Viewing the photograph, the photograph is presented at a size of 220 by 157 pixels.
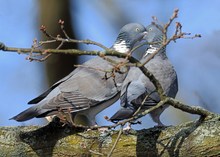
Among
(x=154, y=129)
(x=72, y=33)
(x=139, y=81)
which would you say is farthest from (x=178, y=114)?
(x=154, y=129)

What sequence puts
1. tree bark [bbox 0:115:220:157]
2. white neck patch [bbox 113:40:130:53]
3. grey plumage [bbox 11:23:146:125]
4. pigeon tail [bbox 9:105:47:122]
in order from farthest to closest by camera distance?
white neck patch [bbox 113:40:130:53], grey plumage [bbox 11:23:146:125], pigeon tail [bbox 9:105:47:122], tree bark [bbox 0:115:220:157]

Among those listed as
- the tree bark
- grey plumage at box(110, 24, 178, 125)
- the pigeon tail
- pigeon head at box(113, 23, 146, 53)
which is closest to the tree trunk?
pigeon head at box(113, 23, 146, 53)

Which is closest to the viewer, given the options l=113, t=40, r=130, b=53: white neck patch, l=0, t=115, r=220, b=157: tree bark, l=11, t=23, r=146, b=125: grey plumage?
l=0, t=115, r=220, b=157: tree bark

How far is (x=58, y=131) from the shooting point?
14.9 ft

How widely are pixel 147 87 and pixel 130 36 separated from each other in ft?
3.00

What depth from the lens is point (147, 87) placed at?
5070 mm

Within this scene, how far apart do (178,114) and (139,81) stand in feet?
11.2

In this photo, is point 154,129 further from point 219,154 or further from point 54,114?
point 54,114

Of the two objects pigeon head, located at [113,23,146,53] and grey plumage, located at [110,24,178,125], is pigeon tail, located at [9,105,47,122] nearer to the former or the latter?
grey plumage, located at [110,24,178,125]

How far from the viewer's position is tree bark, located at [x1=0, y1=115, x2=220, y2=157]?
13.6 feet

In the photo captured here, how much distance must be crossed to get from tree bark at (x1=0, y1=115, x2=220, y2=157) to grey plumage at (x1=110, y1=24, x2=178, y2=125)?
0.20 meters

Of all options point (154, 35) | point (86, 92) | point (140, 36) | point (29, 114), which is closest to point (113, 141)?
point (29, 114)

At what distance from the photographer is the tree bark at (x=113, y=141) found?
13.6 feet

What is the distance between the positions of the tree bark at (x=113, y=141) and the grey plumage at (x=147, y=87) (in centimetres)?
20
